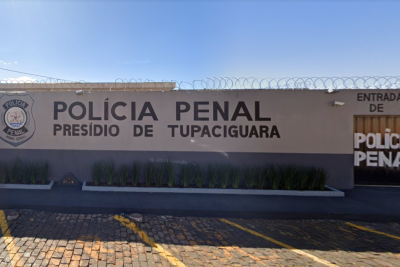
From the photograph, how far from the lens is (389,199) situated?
6.77 m

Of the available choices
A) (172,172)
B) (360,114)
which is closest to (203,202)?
(172,172)

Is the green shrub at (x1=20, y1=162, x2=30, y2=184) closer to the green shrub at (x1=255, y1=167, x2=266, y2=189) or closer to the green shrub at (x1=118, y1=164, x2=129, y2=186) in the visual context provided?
the green shrub at (x1=118, y1=164, x2=129, y2=186)

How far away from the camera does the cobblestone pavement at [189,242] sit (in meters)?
3.64

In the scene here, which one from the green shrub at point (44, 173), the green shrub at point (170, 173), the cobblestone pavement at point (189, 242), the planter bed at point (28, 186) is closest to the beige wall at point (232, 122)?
the green shrub at point (170, 173)

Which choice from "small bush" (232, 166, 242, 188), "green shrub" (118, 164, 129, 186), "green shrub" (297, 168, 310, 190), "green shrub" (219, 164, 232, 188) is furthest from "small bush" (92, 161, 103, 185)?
"green shrub" (297, 168, 310, 190)

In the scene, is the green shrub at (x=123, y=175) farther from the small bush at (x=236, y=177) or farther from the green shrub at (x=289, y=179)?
the green shrub at (x=289, y=179)

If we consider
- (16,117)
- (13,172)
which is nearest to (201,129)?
(13,172)

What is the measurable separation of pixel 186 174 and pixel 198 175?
375mm

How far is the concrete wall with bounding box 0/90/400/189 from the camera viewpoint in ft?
26.2

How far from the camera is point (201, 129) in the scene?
8102 mm

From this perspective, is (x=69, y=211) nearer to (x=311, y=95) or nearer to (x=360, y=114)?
(x=311, y=95)

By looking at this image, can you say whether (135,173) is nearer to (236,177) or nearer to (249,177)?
(236,177)

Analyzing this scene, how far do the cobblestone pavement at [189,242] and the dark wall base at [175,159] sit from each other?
105 inches

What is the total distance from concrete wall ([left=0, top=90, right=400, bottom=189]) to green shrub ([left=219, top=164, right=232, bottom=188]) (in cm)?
52
